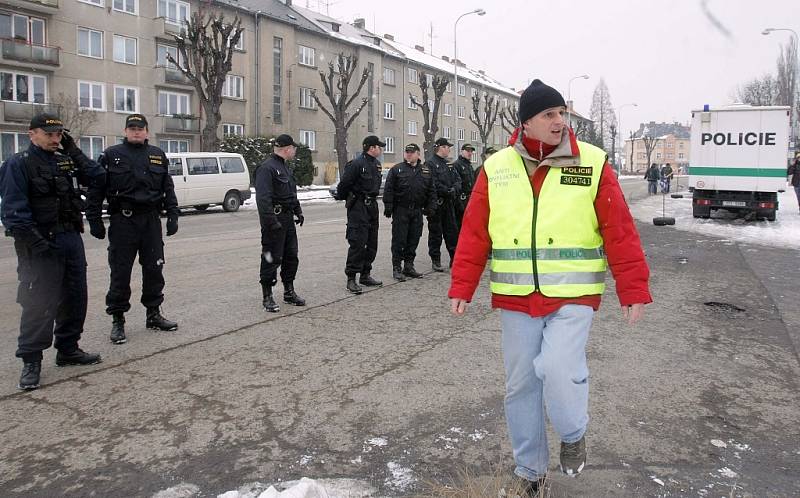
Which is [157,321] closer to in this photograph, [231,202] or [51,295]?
[51,295]

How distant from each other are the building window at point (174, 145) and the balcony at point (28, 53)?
6.94m

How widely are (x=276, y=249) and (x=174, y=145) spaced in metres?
32.9

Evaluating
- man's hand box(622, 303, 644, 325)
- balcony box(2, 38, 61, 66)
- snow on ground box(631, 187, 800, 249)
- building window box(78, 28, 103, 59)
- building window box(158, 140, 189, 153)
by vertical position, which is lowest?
snow on ground box(631, 187, 800, 249)

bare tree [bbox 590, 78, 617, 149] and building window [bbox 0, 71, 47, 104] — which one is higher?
bare tree [bbox 590, 78, 617, 149]

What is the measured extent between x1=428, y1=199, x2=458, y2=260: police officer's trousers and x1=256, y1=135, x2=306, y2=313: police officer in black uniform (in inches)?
117

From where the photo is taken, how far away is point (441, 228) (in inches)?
385

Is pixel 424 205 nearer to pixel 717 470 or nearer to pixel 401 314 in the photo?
pixel 401 314

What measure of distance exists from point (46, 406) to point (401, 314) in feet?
11.4

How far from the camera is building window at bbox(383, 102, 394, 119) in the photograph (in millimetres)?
52156

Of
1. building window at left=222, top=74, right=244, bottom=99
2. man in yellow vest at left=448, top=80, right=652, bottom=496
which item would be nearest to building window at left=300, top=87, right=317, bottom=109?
building window at left=222, top=74, right=244, bottom=99

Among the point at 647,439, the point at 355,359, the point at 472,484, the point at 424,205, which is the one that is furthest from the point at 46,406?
the point at 424,205

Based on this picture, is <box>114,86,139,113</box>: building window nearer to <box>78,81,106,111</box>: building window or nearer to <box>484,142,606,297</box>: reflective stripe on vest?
<box>78,81,106,111</box>: building window

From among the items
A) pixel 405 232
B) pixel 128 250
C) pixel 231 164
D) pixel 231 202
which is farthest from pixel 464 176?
pixel 231 164

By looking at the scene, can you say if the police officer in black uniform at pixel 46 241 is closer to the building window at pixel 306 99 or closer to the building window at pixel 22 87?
the building window at pixel 22 87
